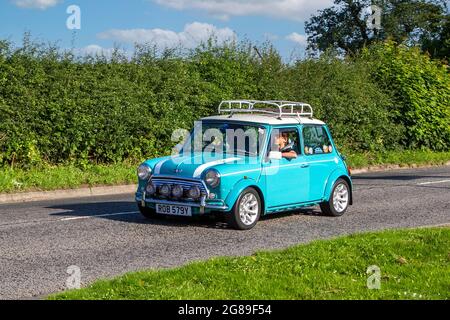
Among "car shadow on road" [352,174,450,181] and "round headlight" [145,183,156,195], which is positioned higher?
"round headlight" [145,183,156,195]

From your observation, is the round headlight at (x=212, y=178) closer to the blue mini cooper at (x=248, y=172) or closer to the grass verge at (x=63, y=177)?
the blue mini cooper at (x=248, y=172)

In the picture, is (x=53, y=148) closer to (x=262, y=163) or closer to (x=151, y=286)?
(x=262, y=163)

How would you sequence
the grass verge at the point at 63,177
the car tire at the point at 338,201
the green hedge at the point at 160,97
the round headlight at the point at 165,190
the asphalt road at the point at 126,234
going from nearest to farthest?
the asphalt road at the point at 126,234 < the round headlight at the point at 165,190 < the car tire at the point at 338,201 < the grass verge at the point at 63,177 < the green hedge at the point at 160,97

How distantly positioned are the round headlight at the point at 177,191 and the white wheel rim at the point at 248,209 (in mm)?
894

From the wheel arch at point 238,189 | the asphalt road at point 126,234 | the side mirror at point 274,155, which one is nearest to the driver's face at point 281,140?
the side mirror at point 274,155

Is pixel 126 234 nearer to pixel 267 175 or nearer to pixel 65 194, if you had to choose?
pixel 267 175

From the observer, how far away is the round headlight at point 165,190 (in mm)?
11698

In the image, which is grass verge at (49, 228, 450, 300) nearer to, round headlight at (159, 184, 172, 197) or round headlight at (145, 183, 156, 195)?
round headlight at (159, 184, 172, 197)

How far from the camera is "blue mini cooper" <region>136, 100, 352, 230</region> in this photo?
452 inches

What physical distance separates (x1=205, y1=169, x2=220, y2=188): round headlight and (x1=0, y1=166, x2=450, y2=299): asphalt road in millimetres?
707

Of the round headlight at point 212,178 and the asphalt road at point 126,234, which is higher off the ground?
the round headlight at point 212,178

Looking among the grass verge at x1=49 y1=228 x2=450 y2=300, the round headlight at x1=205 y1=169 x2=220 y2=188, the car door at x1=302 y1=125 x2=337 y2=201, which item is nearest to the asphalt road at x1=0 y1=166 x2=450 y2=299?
the car door at x1=302 y1=125 x2=337 y2=201
